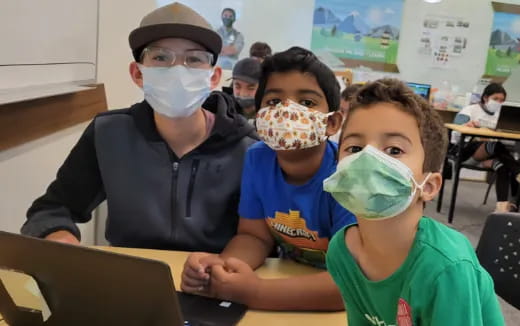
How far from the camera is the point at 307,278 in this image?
3.58 ft

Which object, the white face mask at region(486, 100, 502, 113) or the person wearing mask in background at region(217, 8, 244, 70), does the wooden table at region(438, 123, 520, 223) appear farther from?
the person wearing mask in background at region(217, 8, 244, 70)

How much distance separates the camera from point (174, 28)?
1376mm

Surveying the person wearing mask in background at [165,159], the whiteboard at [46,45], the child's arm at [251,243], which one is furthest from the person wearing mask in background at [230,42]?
the child's arm at [251,243]

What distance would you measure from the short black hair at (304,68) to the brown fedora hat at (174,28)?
0.20 metres

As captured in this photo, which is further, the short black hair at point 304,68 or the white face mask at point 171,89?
→ the white face mask at point 171,89

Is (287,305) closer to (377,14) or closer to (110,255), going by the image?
(110,255)

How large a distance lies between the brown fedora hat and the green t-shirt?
2.63 feet

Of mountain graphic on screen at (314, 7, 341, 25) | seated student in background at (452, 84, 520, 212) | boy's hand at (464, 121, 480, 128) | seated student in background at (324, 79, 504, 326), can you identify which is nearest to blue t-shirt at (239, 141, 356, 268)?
seated student in background at (324, 79, 504, 326)

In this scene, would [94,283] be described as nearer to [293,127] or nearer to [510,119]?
[293,127]

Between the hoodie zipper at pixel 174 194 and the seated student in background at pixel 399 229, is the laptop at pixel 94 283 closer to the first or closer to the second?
the seated student in background at pixel 399 229

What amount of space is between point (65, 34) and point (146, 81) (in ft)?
2.99

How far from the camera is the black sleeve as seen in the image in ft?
4.68

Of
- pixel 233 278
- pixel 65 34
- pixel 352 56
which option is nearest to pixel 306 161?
pixel 233 278

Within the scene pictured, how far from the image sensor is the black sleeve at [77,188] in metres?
1.43
